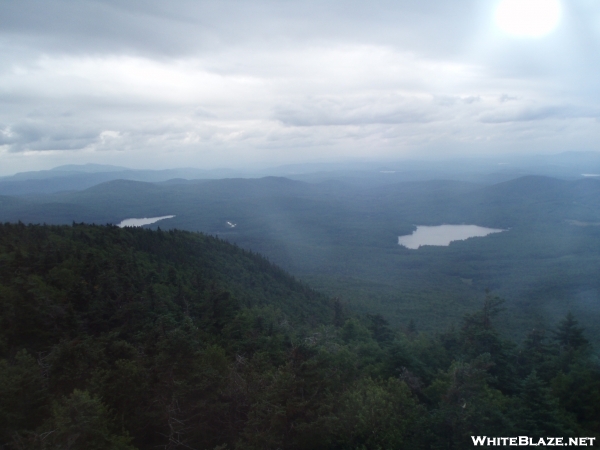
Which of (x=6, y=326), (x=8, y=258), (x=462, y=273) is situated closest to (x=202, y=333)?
(x=6, y=326)

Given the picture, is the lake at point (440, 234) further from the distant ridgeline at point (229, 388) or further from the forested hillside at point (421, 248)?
the distant ridgeline at point (229, 388)

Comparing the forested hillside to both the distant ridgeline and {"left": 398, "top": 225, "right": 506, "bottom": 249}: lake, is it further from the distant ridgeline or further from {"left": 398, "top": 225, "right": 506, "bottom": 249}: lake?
the distant ridgeline

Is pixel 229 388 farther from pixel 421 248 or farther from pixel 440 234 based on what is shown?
pixel 440 234

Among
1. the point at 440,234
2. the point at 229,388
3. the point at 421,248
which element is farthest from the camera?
the point at 440,234

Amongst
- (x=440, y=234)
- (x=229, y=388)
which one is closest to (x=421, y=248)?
(x=440, y=234)

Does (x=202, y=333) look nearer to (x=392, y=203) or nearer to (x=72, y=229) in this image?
(x=72, y=229)

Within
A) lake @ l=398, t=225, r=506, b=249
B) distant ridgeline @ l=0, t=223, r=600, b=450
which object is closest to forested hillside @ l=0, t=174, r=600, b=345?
lake @ l=398, t=225, r=506, b=249

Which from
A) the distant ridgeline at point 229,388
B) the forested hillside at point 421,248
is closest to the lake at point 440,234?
the forested hillside at point 421,248

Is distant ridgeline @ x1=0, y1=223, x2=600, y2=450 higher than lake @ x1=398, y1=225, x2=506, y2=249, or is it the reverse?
distant ridgeline @ x1=0, y1=223, x2=600, y2=450
